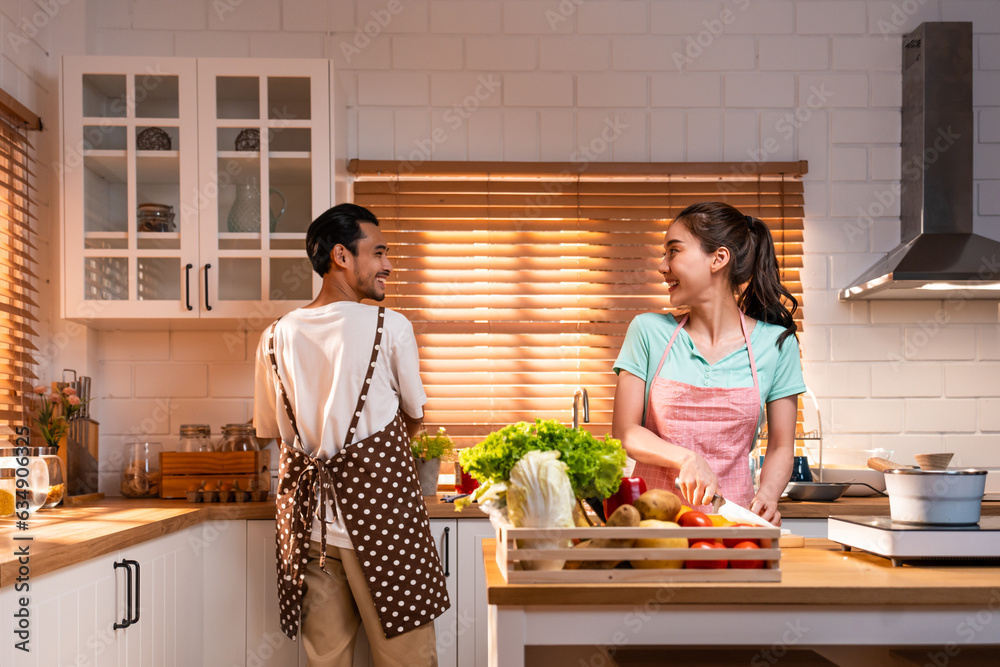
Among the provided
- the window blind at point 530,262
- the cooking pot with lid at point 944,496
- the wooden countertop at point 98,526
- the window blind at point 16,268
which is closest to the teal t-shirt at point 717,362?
the cooking pot with lid at point 944,496

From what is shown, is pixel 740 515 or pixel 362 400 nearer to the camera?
pixel 740 515

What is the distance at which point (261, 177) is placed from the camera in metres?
2.87

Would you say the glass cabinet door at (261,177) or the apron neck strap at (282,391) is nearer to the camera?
the apron neck strap at (282,391)

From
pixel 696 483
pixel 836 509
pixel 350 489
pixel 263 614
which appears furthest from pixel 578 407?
pixel 696 483

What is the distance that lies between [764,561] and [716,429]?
0.89 metres

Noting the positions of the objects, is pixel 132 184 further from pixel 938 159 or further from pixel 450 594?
pixel 938 159

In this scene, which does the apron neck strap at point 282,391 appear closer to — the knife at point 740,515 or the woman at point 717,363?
the woman at point 717,363

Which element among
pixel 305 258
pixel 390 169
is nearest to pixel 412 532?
pixel 305 258

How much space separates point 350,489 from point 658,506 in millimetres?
1098

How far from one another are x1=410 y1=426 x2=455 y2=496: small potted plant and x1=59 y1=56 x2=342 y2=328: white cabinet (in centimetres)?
63

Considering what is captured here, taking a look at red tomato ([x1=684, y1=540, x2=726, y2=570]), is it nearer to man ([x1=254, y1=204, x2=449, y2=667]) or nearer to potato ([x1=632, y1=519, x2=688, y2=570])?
potato ([x1=632, y1=519, x2=688, y2=570])

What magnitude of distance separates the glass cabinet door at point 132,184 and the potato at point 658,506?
201cm

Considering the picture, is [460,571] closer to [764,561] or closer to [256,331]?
[256,331]

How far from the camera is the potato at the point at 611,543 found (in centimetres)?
113
